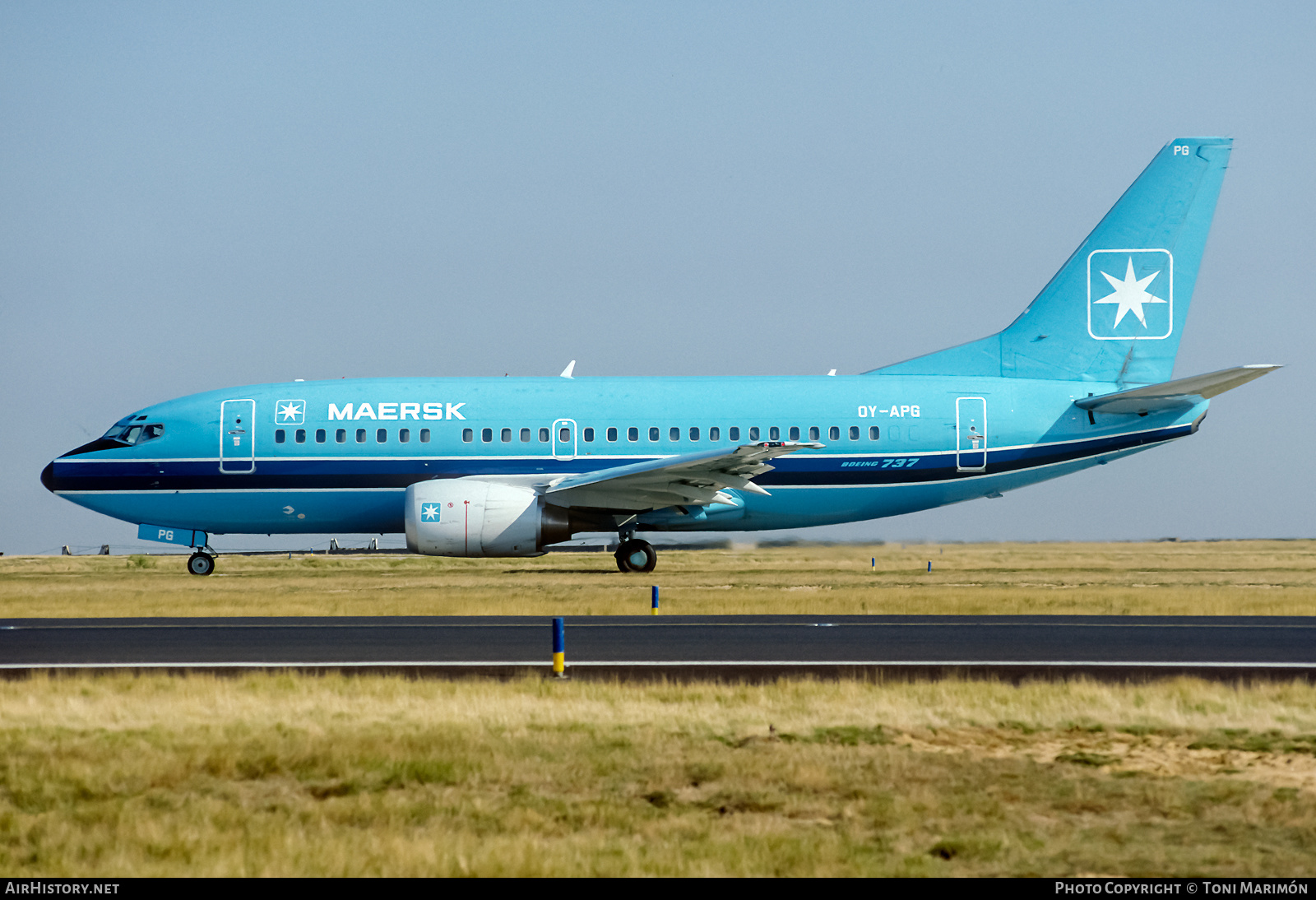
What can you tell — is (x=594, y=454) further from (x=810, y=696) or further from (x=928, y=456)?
(x=810, y=696)

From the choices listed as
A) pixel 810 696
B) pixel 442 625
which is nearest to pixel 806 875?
pixel 810 696

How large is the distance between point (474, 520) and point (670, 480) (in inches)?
173

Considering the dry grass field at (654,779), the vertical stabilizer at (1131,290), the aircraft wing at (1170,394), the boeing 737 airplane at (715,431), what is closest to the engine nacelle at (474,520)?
the boeing 737 airplane at (715,431)

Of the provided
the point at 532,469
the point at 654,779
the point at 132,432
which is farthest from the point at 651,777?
the point at 132,432

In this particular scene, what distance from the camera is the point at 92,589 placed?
102 feet

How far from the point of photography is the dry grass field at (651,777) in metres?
8.13

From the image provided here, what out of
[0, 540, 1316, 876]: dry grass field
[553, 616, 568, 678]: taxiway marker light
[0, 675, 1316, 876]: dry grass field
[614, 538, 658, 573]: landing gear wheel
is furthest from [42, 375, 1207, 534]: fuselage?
[0, 675, 1316, 876]: dry grass field

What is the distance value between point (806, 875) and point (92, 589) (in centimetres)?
2689

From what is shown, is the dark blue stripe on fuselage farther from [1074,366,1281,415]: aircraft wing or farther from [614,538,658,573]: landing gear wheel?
[614,538,658,573]: landing gear wheel

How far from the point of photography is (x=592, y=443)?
31.9 meters

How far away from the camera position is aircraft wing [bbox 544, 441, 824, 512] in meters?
29.2

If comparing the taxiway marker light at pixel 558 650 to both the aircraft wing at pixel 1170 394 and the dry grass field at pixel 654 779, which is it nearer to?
the dry grass field at pixel 654 779

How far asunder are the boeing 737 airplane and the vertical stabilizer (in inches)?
1.8

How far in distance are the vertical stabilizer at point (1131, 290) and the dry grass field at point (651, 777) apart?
19.7 meters
